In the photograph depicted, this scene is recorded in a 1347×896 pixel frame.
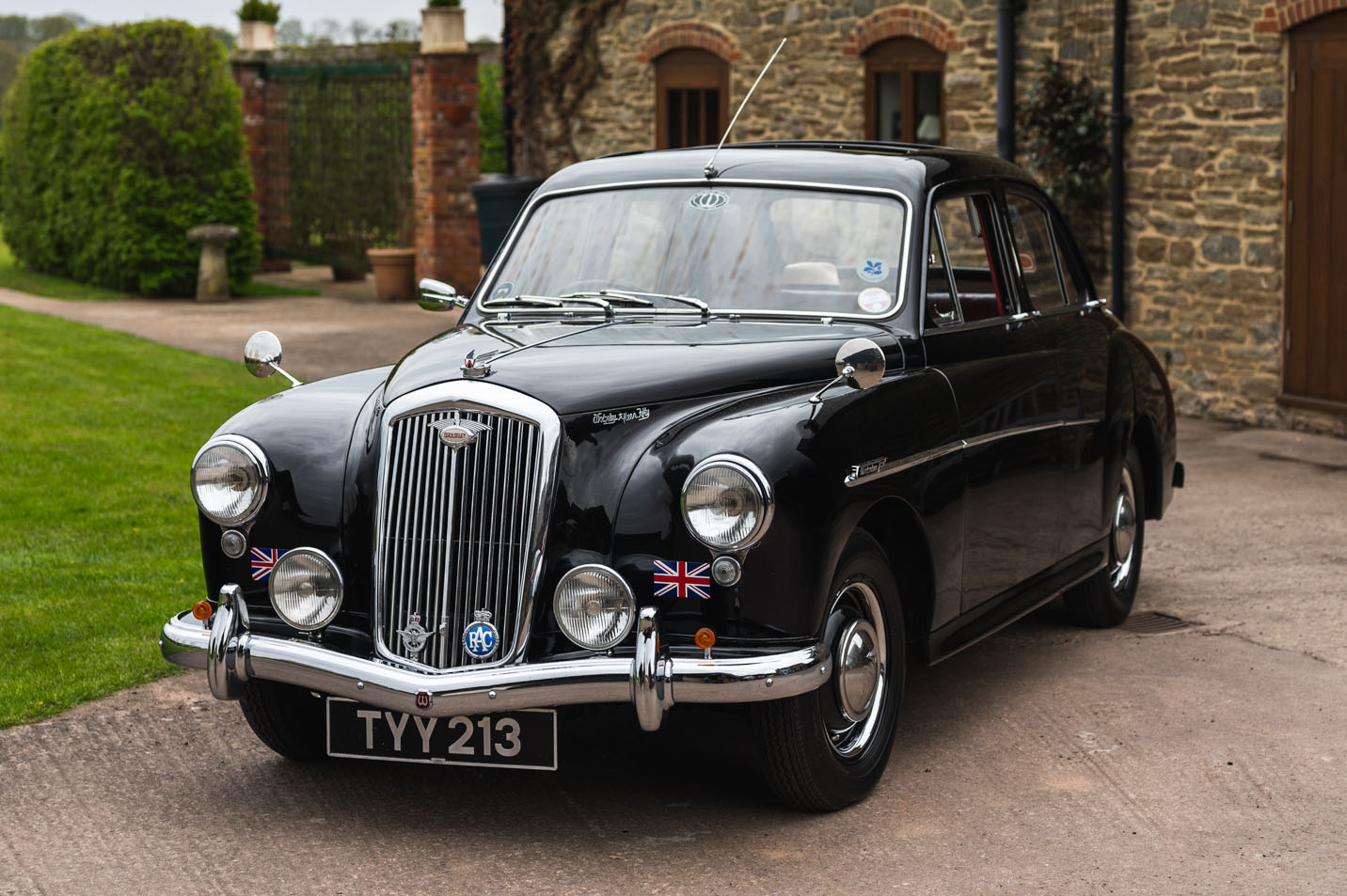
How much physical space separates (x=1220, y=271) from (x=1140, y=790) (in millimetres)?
7786

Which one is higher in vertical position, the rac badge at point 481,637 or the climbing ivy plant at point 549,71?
the climbing ivy plant at point 549,71

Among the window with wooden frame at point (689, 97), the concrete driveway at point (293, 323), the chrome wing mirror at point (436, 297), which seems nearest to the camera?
the chrome wing mirror at point (436, 297)

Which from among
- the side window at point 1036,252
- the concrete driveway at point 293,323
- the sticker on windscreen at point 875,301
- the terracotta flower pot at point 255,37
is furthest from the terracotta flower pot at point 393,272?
the sticker on windscreen at point 875,301

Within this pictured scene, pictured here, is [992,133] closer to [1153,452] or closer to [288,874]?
[1153,452]

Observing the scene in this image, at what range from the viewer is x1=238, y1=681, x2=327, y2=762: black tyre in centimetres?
499

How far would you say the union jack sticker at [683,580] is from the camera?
4289 mm

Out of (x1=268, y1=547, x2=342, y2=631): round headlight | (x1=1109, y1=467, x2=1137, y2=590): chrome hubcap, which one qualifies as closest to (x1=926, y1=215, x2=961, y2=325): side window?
(x1=1109, y1=467, x2=1137, y2=590): chrome hubcap

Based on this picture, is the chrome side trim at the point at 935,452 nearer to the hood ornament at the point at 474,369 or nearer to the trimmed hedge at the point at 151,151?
the hood ornament at the point at 474,369

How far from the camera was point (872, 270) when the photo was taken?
5477 mm

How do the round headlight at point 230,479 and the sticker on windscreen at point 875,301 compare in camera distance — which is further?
the sticker on windscreen at point 875,301

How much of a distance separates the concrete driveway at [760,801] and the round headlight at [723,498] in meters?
0.85

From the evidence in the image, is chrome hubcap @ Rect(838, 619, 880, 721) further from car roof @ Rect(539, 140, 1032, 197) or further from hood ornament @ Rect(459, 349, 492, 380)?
car roof @ Rect(539, 140, 1032, 197)

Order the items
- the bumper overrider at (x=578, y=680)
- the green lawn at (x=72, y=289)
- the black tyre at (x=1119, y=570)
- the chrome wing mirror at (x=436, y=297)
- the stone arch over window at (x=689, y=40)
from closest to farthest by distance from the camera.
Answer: the bumper overrider at (x=578, y=680) < the chrome wing mirror at (x=436, y=297) < the black tyre at (x=1119, y=570) < the stone arch over window at (x=689, y=40) < the green lawn at (x=72, y=289)

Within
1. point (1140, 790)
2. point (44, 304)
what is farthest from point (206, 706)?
point (44, 304)
